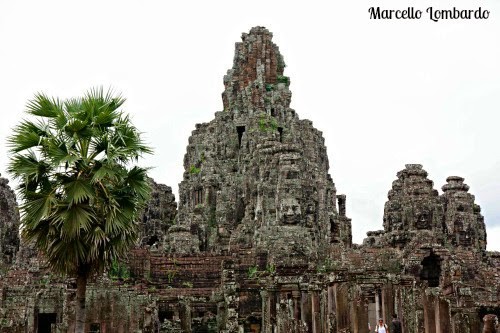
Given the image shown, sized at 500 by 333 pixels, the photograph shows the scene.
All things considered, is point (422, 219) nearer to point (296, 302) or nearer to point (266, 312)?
point (266, 312)

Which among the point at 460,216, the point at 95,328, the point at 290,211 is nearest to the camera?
the point at 95,328

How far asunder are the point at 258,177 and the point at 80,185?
95.4ft

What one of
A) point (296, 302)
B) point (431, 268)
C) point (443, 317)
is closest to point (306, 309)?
point (296, 302)

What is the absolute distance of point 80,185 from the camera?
19.7 meters

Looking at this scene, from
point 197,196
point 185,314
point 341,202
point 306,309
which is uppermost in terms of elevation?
point 341,202

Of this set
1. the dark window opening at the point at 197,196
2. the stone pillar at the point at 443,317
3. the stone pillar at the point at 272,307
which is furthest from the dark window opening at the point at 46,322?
the dark window opening at the point at 197,196

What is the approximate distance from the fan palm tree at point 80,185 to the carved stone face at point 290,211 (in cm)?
1816

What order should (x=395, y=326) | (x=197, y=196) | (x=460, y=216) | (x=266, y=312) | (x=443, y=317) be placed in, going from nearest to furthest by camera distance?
(x=443, y=317) → (x=395, y=326) → (x=266, y=312) → (x=460, y=216) → (x=197, y=196)

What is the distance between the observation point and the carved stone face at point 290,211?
128 feet

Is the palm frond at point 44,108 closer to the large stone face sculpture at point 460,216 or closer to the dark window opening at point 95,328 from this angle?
the dark window opening at point 95,328

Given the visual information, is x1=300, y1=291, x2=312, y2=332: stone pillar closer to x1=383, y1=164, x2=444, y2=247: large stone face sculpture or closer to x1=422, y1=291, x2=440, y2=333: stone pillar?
x1=422, y1=291, x2=440, y2=333: stone pillar

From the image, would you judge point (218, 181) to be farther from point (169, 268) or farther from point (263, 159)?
point (169, 268)

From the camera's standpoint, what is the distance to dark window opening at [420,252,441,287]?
1555 inches

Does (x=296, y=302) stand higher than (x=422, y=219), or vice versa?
(x=422, y=219)
